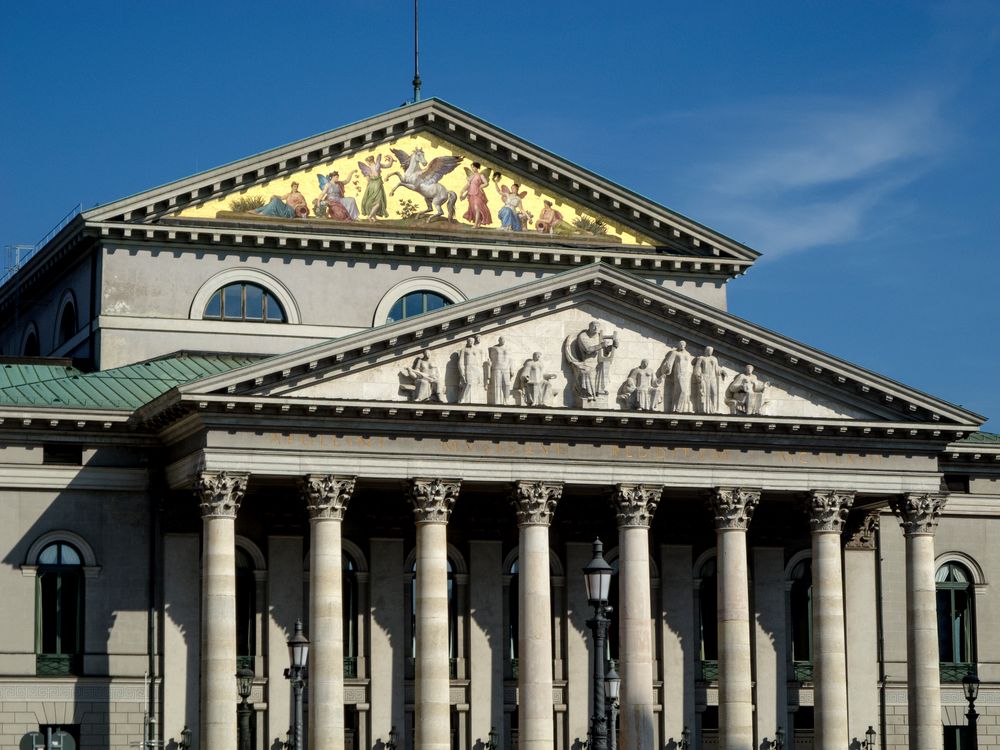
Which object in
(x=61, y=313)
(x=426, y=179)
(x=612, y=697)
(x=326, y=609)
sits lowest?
(x=612, y=697)

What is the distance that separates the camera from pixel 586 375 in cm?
6525

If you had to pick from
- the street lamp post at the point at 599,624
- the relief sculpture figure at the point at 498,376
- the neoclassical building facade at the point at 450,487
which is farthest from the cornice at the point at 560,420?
the street lamp post at the point at 599,624

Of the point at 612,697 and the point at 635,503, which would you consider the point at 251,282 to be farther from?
the point at 612,697

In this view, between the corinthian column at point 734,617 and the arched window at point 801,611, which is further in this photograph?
the arched window at point 801,611

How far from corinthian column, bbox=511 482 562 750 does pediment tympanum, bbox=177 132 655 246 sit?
12.8m

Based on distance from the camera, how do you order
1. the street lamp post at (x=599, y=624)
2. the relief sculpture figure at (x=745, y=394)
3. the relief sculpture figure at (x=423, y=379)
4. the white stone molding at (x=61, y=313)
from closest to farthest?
the street lamp post at (x=599, y=624) → the relief sculpture figure at (x=423, y=379) → the relief sculpture figure at (x=745, y=394) → the white stone molding at (x=61, y=313)

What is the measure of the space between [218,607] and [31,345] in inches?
→ 899

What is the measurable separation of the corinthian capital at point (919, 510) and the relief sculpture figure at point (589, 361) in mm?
10391

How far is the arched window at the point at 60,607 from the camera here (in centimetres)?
6550

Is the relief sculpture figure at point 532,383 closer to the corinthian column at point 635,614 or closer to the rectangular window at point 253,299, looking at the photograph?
the corinthian column at point 635,614

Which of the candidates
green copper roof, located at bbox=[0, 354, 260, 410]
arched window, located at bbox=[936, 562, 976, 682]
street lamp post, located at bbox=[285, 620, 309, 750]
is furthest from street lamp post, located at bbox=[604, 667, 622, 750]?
green copper roof, located at bbox=[0, 354, 260, 410]

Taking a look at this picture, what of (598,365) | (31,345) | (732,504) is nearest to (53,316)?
(31,345)

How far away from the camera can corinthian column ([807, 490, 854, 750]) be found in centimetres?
6650

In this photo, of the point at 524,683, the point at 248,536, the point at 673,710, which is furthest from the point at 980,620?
the point at 248,536
